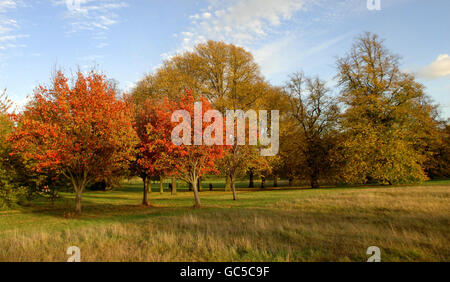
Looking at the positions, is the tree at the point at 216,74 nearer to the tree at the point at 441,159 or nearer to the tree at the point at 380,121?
the tree at the point at 380,121

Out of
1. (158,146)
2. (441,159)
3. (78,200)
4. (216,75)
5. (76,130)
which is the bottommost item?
(78,200)

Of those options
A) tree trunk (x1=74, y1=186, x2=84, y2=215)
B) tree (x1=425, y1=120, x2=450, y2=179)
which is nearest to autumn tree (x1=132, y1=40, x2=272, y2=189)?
tree trunk (x1=74, y1=186, x2=84, y2=215)

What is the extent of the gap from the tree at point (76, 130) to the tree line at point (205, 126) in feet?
0.23

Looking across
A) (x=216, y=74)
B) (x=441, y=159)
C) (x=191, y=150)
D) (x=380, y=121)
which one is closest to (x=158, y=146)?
(x=191, y=150)

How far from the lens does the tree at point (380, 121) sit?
101ft

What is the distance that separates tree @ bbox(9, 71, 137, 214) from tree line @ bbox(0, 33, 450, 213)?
69mm

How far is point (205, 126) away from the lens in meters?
19.8

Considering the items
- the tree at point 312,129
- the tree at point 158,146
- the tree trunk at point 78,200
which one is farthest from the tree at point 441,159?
the tree trunk at point 78,200

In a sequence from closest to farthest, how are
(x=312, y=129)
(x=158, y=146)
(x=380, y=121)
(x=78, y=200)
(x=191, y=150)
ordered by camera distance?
(x=78, y=200) → (x=191, y=150) → (x=158, y=146) → (x=380, y=121) → (x=312, y=129)

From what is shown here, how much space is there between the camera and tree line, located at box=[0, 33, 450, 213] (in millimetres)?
17328

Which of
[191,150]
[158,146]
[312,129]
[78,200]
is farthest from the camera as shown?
[312,129]

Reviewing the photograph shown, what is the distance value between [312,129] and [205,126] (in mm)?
26820

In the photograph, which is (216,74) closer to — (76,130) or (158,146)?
(158,146)

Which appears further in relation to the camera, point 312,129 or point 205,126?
point 312,129
